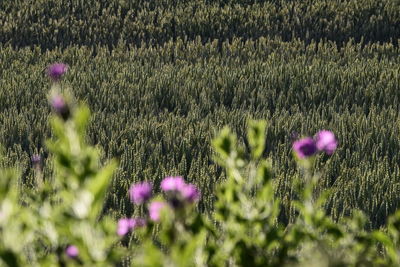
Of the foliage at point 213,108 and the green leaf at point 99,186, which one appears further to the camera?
the foliage at point 213,108

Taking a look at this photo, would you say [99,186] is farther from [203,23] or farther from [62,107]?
[203,23]

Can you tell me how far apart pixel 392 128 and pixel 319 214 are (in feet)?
13.2

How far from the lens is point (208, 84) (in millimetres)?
7316

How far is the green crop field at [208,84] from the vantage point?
476 centimetres

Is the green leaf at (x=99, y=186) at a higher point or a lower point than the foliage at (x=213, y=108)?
higher

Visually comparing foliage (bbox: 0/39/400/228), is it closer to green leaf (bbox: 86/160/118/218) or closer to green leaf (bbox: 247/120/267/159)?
green leaf (bbox: 247/120/267/159)

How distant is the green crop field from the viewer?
476 cm

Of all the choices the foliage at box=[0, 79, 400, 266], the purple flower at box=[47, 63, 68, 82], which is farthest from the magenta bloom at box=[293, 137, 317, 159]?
the purple flower at box=[47, 63, 68, 82]

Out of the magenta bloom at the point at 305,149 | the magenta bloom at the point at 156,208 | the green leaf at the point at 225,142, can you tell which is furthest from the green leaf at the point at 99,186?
the magenta bloom at the point at 305,149

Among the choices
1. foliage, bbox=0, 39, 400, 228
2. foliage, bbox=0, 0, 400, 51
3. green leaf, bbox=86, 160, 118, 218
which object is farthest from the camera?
foliage, bbox=0, 0, 400, 51

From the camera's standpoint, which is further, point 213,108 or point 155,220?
point 213,108

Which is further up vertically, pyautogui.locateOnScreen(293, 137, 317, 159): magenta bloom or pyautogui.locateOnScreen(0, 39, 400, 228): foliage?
pyautogui.locateOnScreen(293, 137, 317, 159): magenta bloom

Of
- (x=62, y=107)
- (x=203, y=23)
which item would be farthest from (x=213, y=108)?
(x=62, y=107)

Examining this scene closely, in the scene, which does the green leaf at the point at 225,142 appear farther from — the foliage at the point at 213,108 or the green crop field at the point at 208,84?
the foliage at the point at 213,108
